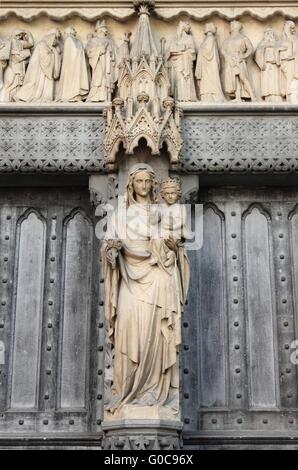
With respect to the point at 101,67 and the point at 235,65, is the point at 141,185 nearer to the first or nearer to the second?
the point at 101,67

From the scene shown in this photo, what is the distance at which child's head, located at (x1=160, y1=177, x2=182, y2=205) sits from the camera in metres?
8.88

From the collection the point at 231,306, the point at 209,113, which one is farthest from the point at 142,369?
the point at 209,113

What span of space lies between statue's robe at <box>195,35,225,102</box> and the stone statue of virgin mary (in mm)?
1840

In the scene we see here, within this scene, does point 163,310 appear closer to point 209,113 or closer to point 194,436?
point 194,436

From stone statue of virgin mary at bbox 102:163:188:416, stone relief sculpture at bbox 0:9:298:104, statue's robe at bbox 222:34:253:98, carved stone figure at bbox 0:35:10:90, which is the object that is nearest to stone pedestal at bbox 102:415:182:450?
stone statue of virgin mary at bbox 102:163:188:416

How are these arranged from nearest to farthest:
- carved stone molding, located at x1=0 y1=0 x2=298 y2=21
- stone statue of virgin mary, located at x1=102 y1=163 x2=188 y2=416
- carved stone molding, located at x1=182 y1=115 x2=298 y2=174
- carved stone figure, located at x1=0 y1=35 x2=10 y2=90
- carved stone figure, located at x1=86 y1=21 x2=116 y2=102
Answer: stone statue of virgin mary, located at x1=102 y1=163 x2=188 y2=416
carved stone molding, located at x1=182 y1=115 x2=298 y2=174
carved stone figure, located at x1=86 y1=21 x2=116 y2=102
carved stone figure, located at x1=0 y1=35 x2=10 y2=90
carved stone molding, located at x1=0 y1=0 x2=298 y2=21

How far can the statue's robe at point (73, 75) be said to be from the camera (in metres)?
9.70

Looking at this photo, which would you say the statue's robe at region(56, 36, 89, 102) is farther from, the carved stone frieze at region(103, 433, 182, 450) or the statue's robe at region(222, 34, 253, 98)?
the carved stone frieze at region(103, 433, 182, 450)

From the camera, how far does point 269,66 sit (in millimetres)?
9781

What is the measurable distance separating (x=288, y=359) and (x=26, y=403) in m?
2.89

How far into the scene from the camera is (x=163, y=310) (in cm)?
837

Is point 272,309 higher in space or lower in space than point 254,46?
lower

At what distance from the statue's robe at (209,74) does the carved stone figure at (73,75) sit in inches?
52.2

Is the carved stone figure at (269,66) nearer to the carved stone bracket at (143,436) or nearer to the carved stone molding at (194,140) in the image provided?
the carved stone molding at (194,140)
